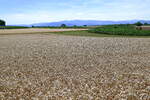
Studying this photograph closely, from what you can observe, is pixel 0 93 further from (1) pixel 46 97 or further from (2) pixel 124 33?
(2) pixel 124 33

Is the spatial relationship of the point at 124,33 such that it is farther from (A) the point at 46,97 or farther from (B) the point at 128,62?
(A) the point at 46,97

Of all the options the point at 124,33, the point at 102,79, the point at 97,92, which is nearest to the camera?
the point at 97,92

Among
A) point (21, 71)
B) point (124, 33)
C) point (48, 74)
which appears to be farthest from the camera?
point (124, 33)

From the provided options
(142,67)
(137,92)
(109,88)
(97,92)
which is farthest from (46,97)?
(142,67)

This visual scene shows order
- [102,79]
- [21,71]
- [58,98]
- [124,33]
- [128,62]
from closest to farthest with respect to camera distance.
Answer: [58,98] < [102,79] < [21,71] < [128,62] < [124,33]

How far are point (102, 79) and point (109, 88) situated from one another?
1.09 metres

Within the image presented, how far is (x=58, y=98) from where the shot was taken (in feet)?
18.7

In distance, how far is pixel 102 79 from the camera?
748 centimetres

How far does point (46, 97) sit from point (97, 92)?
1.76 metres

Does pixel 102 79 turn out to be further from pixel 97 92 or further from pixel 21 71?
pixel 21 71

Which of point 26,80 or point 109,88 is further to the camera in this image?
point 26,80

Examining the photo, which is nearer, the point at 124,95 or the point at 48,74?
the point at 124,95

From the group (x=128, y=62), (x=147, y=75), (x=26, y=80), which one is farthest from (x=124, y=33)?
(x=26, y=80)

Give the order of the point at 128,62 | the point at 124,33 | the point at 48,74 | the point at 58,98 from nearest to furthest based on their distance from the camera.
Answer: the point at 58,98
the point at 48,74
the point at 128,62
the point at 124,33
